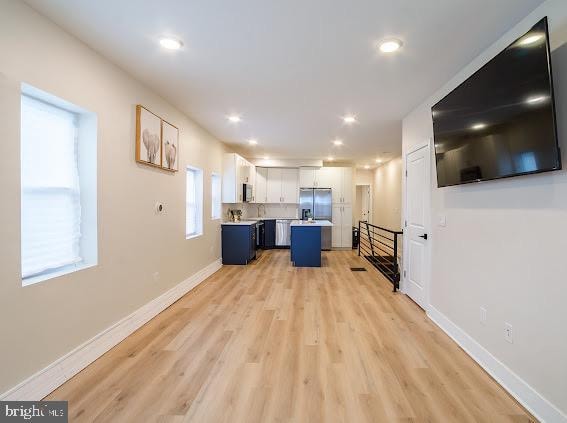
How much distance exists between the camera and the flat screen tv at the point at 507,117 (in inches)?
58.2

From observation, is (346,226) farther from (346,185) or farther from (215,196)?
(215,196)

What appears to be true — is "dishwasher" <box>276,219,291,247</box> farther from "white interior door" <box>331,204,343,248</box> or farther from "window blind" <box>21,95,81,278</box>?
"window blind" <box>21,95,81,278</box>

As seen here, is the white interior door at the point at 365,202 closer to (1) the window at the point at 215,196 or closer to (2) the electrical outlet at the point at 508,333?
(1) the window at the point at 215,196

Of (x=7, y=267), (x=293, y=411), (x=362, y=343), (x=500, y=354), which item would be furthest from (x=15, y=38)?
(x=500, y=354)

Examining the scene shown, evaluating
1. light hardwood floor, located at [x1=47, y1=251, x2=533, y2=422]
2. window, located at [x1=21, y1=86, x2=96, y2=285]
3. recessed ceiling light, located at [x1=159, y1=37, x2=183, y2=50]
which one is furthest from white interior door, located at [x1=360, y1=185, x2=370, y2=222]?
window, located at [x1=21, y1=86, x2=96, y2=285]

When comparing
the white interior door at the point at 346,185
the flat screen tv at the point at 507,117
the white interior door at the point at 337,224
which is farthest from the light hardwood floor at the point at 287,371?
the white interior door at the point at 346,185

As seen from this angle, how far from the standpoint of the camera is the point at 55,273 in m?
1.98

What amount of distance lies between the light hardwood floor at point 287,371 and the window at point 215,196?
222cm

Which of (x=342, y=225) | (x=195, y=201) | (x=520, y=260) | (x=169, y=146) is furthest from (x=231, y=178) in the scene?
(x=520, y=260)

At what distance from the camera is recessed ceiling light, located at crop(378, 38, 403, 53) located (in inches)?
81.5

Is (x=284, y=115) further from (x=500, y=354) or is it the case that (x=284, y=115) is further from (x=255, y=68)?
(x=500, y=354)

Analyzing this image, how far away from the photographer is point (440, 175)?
2719 millimetres

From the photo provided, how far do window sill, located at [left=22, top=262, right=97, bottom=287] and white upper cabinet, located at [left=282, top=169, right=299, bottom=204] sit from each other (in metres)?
5.91

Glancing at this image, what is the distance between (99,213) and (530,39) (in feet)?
10.9
